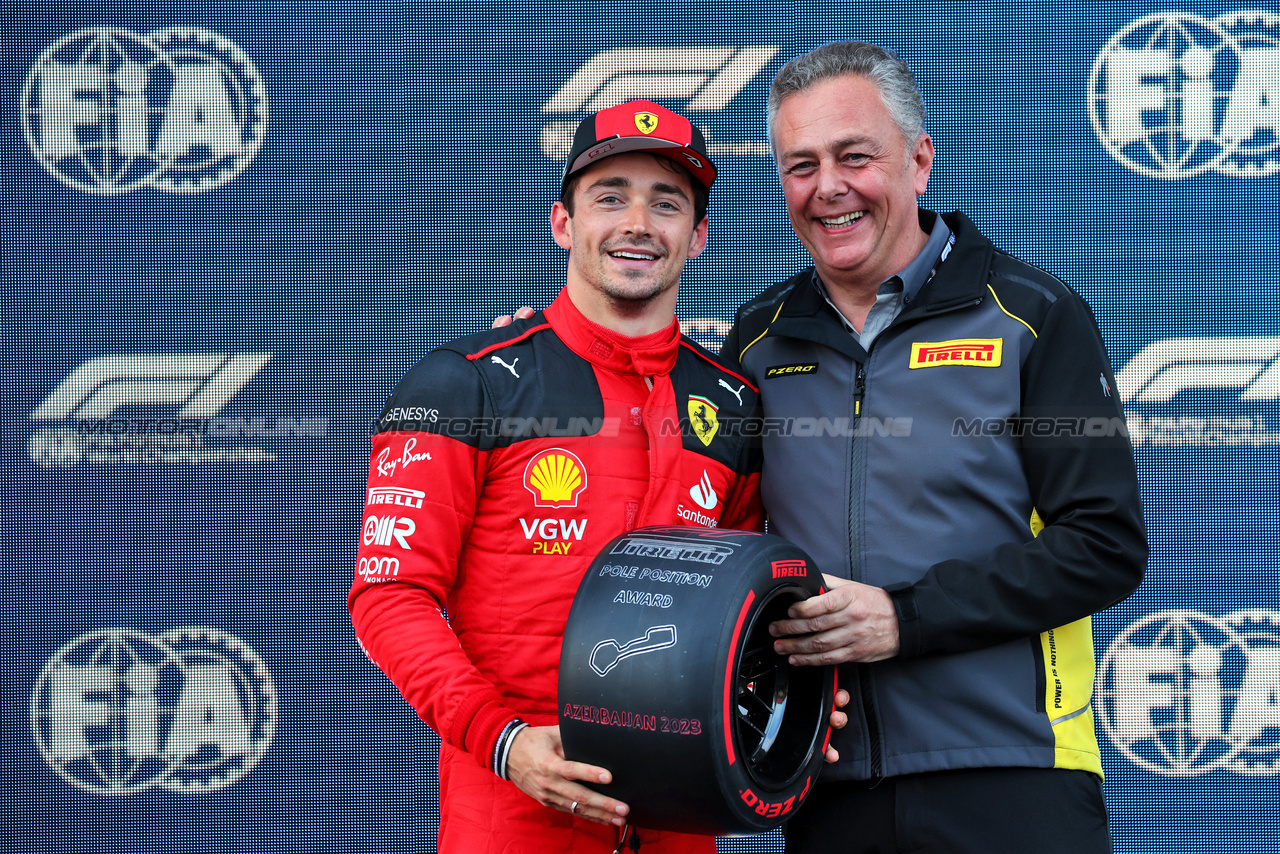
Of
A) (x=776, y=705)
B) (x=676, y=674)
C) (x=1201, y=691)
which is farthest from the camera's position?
(x=1201, y=691)

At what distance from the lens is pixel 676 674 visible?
1032 mm

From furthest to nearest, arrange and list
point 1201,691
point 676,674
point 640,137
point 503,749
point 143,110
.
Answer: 1. point 143,110
2. point 1201,691
3. point 640,137
4. point 503,749
5. point 676,674

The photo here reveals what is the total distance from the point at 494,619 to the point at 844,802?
0.56 metres

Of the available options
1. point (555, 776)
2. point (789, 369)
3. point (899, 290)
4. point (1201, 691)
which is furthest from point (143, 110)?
point (1201, 691)

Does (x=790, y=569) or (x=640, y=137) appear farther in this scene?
(x=640, y=137)

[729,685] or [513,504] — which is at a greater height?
[513,504]

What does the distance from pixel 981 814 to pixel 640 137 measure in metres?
1.06

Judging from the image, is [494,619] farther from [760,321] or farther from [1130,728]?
[1130,728]

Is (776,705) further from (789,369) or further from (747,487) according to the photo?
(789,369)

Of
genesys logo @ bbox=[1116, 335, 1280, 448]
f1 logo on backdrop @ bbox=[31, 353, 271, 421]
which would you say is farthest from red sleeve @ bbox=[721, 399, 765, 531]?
f1 logo on backdrop @ bbox=[31, 353, 271, 421]

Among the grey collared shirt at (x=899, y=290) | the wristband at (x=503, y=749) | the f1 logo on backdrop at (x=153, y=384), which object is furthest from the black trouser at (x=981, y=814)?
the f1 logo on backdrop at (x=153, y=384)

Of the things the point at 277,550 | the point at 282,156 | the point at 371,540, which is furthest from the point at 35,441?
the point at 371,540

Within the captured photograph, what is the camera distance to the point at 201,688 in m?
2.33

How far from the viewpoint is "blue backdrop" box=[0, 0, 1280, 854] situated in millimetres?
2305
